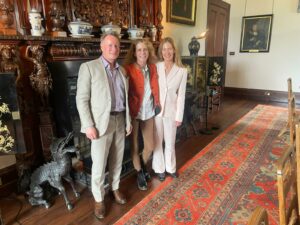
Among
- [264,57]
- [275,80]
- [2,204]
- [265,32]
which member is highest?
[265,32]

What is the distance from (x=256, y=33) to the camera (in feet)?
19.4

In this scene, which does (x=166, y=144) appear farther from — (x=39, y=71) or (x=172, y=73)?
(x=39, y=71)

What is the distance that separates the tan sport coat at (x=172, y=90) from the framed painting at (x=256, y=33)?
475cm

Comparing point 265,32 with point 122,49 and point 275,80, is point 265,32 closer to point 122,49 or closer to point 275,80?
point 275,80

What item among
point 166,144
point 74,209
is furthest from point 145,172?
point 74,209

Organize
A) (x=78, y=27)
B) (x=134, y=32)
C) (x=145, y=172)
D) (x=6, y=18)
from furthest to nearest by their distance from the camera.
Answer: (x=134, y=32) < (x=145, y=172) < (x=78, y=27) < (x=6, y=18)

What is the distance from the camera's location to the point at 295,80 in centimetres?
565

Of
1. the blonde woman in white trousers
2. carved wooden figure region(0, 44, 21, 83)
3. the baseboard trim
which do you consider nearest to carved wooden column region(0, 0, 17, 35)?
carved wooden figure region(0, 44, 21, 83)

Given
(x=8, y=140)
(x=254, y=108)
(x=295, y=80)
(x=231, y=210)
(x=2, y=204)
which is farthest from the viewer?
(x=295, y=80)

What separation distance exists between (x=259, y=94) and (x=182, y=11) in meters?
3.43

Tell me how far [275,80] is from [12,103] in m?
6.08

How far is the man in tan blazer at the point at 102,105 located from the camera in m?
1.61

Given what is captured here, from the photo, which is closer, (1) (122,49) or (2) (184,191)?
(2) (184,191)

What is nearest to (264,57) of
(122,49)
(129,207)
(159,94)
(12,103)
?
(122,49)
